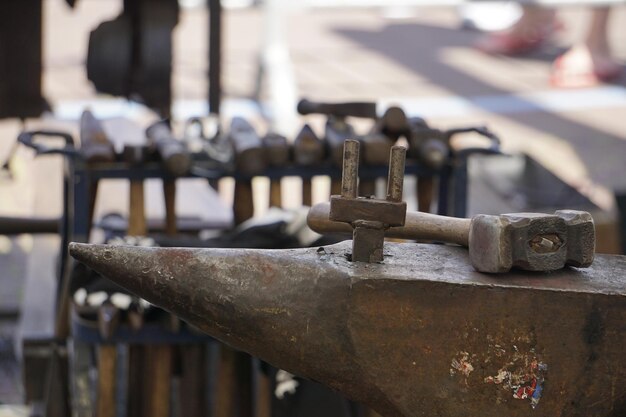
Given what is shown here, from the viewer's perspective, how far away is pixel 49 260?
4.11 m

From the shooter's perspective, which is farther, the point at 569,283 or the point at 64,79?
the point at 64,79

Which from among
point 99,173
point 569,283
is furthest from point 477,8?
point 569,283

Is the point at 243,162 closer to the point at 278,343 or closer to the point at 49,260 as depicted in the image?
the point at 49,260

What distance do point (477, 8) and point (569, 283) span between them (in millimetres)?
9135

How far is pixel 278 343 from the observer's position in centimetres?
187

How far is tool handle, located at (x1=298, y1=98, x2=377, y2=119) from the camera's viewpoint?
3510 millimetres

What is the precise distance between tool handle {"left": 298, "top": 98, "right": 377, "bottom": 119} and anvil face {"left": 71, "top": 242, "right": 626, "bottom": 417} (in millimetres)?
1664

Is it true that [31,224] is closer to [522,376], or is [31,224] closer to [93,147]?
[93,147]

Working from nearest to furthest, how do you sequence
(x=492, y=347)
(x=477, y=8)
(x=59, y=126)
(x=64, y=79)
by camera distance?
(x=492, y=347)
(x=59, y=126)
(x=64, y=79)
(x=477, y=8)

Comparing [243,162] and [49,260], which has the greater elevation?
[243,162]

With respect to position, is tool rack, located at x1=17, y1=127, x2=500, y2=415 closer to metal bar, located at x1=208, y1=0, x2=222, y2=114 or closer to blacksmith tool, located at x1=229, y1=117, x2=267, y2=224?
blacksmith tool, located at x1=229, y1=117, x2=267, y2=224

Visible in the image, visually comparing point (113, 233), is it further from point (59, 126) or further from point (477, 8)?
point (477, 8)

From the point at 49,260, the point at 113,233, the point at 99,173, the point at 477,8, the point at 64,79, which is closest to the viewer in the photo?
the point at 99,173

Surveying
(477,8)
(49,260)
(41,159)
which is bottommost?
(49,260)
